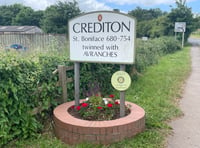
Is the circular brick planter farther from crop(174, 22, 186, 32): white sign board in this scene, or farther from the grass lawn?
crop(174, 22, 186, 32): white sign board

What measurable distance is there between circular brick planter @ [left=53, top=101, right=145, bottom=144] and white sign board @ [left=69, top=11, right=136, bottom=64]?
916 millimetres

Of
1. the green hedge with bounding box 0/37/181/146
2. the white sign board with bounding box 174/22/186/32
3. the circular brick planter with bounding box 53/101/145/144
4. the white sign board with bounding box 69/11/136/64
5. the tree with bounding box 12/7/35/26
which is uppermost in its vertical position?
the tree with bounding box 12/7/35/26

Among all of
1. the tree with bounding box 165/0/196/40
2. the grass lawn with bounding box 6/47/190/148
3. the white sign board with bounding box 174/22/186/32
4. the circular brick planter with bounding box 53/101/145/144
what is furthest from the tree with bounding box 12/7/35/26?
the circular brick planter with bounding box 53/101/145/144

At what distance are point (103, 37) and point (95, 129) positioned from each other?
1399mm

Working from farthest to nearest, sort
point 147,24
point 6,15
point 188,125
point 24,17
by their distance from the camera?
point 6,15, point 24,17, point 147,24, point 188,125

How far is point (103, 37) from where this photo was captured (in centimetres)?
344

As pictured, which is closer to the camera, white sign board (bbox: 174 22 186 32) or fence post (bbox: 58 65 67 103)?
fence post (bbox: 58 65 67 103)

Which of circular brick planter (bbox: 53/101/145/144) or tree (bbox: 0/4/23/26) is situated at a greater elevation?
tree (bbox: 0/4/23/26)

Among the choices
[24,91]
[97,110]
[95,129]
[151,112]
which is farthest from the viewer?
[151,112]

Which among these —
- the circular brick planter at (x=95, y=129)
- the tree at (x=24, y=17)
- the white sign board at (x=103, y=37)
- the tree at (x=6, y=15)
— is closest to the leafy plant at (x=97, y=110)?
the circular brick planter at (x=95, y=129)

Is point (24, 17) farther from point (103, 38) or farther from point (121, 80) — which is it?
point (121, 80)

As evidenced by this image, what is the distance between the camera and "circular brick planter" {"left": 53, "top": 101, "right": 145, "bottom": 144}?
304cm

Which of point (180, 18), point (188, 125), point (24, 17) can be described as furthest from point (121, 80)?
point (24, 17)

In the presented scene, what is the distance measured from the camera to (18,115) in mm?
3229
